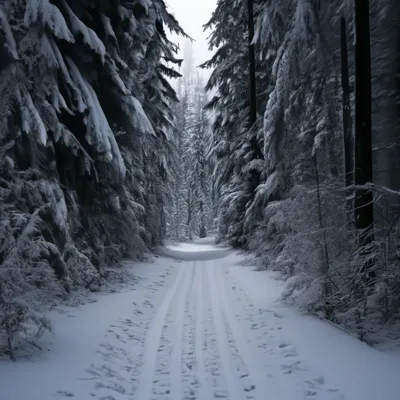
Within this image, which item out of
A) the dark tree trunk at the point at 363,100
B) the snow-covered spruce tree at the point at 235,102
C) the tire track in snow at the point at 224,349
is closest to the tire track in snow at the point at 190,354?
the tire track in snow at the point at 224,349

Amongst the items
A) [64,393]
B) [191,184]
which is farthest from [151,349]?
[191,184]

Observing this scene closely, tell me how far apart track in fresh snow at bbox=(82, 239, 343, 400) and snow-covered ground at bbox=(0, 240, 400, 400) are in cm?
1

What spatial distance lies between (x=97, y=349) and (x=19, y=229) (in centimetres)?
245

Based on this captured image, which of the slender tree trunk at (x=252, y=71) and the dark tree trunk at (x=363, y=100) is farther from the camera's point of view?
the slender tree trunk at (x=252, y=71)

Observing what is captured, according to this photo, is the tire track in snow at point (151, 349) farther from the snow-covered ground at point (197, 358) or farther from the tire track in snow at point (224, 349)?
the tire track in snow at point (224, 349)

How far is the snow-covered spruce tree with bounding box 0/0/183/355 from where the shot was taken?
17.3 ft

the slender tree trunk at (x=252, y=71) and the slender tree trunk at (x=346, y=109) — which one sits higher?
the slender tree trunk at (x=252, y=71)

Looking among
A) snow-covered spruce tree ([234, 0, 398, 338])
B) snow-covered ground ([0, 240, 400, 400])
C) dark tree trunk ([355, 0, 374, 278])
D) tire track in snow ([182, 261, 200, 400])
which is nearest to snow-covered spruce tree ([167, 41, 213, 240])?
snow-covered spruce tree ([234, 0, 398, 338])

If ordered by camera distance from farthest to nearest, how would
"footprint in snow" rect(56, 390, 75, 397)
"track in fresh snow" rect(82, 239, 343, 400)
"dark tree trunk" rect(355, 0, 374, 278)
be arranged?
"dark tree trunk" rect(355, 0, 374, 278)
"track in fresh snow" rect(82, 239, 343, 400)
"footprint in snow" rect(56, 390, 75, 397)

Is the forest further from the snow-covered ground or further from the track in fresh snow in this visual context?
the track in fresh snow

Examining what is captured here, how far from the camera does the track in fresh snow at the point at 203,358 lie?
4.28m

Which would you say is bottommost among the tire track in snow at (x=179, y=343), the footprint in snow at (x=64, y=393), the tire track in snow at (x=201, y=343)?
the tire track in snow at (x=179, y=343)

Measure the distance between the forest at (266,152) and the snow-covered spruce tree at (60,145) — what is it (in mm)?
31

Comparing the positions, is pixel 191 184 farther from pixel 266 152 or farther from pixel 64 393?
pixel 64 393
